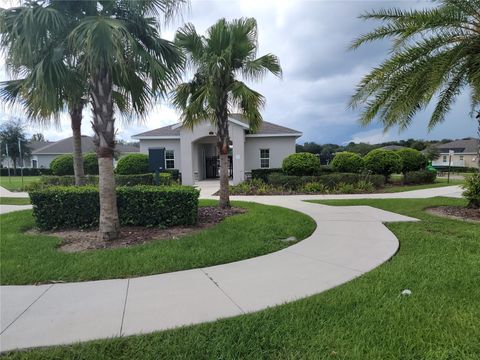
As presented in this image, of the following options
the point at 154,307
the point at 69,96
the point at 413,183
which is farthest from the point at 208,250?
the point at 413,183

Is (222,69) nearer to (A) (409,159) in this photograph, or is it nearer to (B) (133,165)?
(B) (133,165)

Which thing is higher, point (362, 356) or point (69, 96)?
point (69, 96)

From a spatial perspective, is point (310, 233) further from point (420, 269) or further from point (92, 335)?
point (92, 335)

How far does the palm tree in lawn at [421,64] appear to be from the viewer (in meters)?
7.77

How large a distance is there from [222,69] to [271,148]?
1321 centimetres

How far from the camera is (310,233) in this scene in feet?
23.4

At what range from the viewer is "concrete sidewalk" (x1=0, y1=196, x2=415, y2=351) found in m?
3.16

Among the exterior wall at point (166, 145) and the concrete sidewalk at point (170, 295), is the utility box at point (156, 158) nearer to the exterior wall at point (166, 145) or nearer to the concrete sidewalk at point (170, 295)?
the concrete sidewalk at point (170, 295)

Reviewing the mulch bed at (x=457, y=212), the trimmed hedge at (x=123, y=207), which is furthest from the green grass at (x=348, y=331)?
the mulch bed at (x=457, y=212)

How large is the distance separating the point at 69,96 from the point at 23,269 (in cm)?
355

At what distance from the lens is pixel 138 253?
216 inches

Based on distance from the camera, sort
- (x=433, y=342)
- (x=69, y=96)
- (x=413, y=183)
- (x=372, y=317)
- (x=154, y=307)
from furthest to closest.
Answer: (x=413, y=183), (x=69, y=96), (x=154, y=307), (x=372, y=317), (x=433, y=342)

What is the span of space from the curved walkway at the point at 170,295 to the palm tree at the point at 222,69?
16.7 ft

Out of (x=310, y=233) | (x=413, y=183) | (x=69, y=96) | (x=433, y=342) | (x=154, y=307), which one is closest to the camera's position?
(x=433, y=342)
